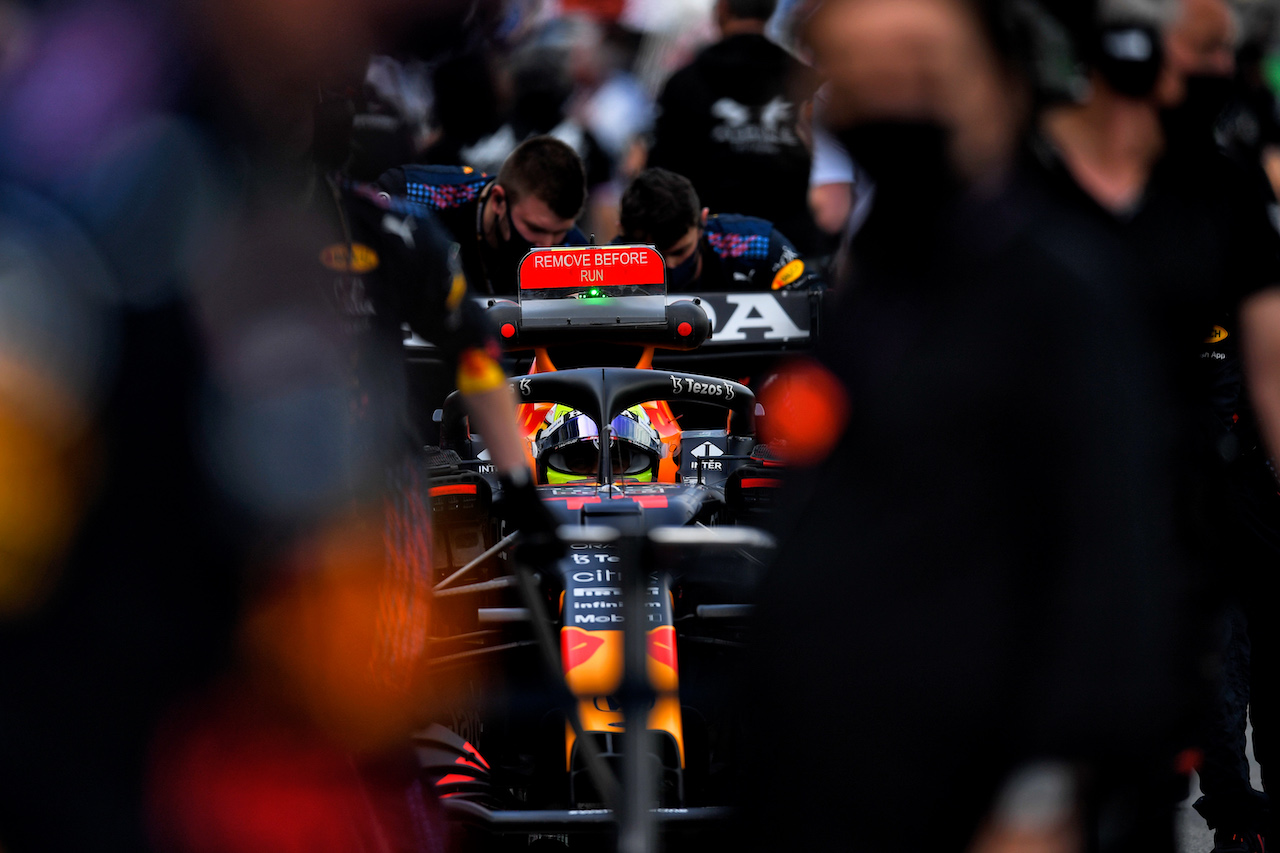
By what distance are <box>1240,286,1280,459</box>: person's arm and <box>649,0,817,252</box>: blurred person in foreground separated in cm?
536

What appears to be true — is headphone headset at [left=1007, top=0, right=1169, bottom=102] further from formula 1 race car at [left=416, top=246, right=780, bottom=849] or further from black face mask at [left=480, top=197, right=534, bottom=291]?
black face mask at [left=480, top=197, right=534, bottom=291]

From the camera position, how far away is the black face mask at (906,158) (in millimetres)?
1378

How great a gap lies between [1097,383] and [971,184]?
0.25 meters

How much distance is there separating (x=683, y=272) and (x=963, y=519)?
6412 mm

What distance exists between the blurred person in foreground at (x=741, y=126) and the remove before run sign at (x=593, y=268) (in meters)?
2.09

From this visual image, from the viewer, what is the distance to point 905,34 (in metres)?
1.34

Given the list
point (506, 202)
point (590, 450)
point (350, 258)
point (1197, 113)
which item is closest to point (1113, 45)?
point (1197, 113)

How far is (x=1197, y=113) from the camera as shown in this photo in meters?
2.45

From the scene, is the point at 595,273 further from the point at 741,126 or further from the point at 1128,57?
the point at 1128,57

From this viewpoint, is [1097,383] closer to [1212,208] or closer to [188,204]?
[188,204]

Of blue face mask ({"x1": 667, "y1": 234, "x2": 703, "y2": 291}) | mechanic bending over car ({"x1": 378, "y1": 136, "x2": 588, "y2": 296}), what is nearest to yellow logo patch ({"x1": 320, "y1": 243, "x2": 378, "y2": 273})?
mechanic bending over car ({"x1": 378, "y1": 136, "x2": 588, "y2": 296})

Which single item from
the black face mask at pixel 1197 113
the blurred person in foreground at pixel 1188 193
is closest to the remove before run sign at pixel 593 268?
the blurred person in foreground at pixel 1188 193

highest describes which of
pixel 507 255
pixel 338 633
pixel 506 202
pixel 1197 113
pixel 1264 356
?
pixel 506 202

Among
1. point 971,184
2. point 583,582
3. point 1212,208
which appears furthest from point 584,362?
point 971,184
